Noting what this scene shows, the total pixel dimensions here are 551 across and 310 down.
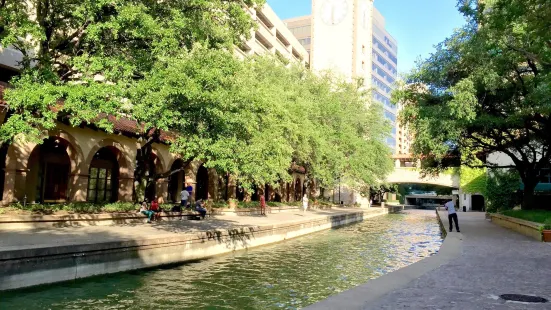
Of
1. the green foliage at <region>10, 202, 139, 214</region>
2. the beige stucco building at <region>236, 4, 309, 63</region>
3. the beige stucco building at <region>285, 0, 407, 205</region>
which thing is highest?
the beige stucco building at <region>285, 0, 407, 205</region>

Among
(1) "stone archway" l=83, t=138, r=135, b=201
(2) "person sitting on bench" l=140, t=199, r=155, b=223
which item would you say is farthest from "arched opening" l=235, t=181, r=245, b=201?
(2) "person sitting on bench" l=140, t=199, r=155, b=223

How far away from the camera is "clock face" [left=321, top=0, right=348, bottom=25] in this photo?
257 ft

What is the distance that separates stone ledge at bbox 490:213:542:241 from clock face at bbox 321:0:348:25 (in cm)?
5698

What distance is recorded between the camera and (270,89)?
2322 centimetres

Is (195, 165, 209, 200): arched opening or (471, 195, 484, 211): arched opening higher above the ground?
(195, 165, 209, 200): arched opening

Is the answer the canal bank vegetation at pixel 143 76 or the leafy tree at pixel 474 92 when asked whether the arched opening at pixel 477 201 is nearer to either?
the leafy tree at pixel 474 92

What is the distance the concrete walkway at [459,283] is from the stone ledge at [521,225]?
5.11 m

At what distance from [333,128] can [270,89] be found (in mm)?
13774

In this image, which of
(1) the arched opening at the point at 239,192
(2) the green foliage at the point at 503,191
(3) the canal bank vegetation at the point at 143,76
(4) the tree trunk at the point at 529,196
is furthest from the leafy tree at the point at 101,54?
(2) the green foliage at the point at 503,191

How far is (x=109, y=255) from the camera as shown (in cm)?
1103

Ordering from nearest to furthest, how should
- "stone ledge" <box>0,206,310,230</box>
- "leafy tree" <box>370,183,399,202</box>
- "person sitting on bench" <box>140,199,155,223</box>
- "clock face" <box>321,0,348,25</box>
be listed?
"stone ledge" <box>0,206,310,230</box> < "person sitting on bench" <box>140,199,155,223</box> < "leafy tree" <box>370,183,399,202</box> < "clock face" <box>321,0,348,25</box>

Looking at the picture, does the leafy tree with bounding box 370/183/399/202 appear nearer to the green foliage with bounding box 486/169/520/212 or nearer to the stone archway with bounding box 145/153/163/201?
the green foliage with bounding box 486/169/520/212

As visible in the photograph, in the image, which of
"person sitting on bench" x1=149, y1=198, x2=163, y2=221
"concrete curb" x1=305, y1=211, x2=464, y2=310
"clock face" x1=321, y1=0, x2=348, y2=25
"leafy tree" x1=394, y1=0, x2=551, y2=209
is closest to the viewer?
"concrete curb" x1=305, y1=211, x2=464, y2=310

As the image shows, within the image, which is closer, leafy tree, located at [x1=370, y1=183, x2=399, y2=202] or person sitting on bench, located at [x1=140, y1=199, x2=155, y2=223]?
person sitting on bench, located at [x1=140, y1=199, x2=155, y2=223]
